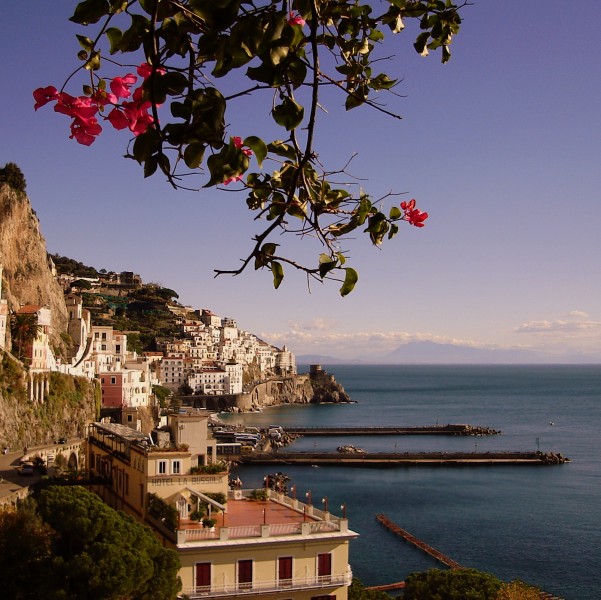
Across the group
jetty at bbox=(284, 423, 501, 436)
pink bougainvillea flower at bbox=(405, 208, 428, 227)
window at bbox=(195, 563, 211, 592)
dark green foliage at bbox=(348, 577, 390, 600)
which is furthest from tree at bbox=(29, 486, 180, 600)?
jetty at bbox=(284, 423, 501, 436)

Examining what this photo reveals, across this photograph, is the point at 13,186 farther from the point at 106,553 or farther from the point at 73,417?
the point at 106,553

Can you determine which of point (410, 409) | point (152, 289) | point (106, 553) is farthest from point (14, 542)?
point (152, 289)

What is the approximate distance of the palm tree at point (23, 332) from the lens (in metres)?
39.8

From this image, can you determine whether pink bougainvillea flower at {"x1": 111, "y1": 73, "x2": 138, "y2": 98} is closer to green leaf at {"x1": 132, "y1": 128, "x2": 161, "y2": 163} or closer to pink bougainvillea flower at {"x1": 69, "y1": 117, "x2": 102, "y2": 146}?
pink bougainvillea flower at {"x1": 69, "y1": 117, "x2": 102, "y2": 146}

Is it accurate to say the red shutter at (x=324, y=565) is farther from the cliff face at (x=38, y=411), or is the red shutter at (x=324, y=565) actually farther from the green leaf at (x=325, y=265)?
the cliff face at (x=38, y=411)

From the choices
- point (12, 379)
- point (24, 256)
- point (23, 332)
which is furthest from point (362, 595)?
point (24, 256)

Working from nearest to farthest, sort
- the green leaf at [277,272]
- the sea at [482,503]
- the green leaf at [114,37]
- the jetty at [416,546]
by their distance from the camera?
the green leaf at [114,37], the green leaf at [277,272], the jetty at [416,546], the sea at [482,503]

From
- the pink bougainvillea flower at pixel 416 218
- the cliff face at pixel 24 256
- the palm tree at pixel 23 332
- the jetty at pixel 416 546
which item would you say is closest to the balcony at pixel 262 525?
the jetty at pixel 416 546

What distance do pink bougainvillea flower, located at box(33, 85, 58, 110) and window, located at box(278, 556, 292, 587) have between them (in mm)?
14685

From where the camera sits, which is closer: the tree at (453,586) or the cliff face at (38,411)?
the tree at (453,586)

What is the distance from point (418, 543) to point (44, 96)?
97.5ft

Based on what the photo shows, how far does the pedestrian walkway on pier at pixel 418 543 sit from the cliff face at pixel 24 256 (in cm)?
2626

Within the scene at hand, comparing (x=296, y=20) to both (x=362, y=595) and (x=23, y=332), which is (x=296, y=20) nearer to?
(x=362, y=595)

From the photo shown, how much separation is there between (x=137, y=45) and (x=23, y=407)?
119ft
